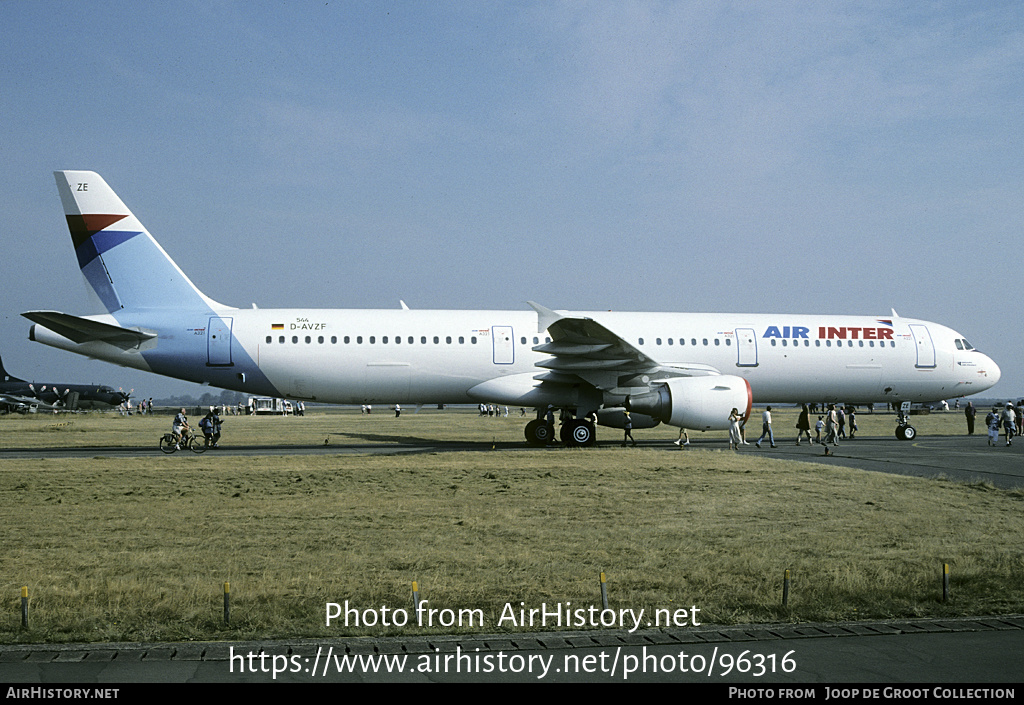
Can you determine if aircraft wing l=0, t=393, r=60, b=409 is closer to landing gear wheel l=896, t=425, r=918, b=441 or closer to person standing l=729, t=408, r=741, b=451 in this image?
person standing l=729, t=408, r=741, b=451

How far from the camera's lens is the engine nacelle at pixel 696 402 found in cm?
2206

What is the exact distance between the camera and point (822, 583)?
793cm

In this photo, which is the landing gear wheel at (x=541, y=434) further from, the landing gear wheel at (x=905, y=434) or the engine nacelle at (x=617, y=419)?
the landing gear wheel at (x=905, y=434)

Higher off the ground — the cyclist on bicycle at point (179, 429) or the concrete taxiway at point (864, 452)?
the cyclist on bicycle at point (179, 429)

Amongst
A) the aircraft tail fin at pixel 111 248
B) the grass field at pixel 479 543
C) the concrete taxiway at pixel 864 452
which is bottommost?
the grass field at pixel 479 543

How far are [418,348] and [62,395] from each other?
71044 millimetres

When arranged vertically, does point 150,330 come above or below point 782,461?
above

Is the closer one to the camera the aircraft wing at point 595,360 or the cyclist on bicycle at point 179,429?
the aircraft wing at point 595,360

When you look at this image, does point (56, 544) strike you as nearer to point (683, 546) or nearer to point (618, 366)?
point (683, 546)

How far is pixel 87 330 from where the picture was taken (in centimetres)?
2255

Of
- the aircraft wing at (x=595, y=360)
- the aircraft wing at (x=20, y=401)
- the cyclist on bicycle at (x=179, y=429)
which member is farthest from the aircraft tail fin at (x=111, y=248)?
the aircraft wing at (x=20, y=401)

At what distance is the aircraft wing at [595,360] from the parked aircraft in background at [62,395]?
71.7 metres
